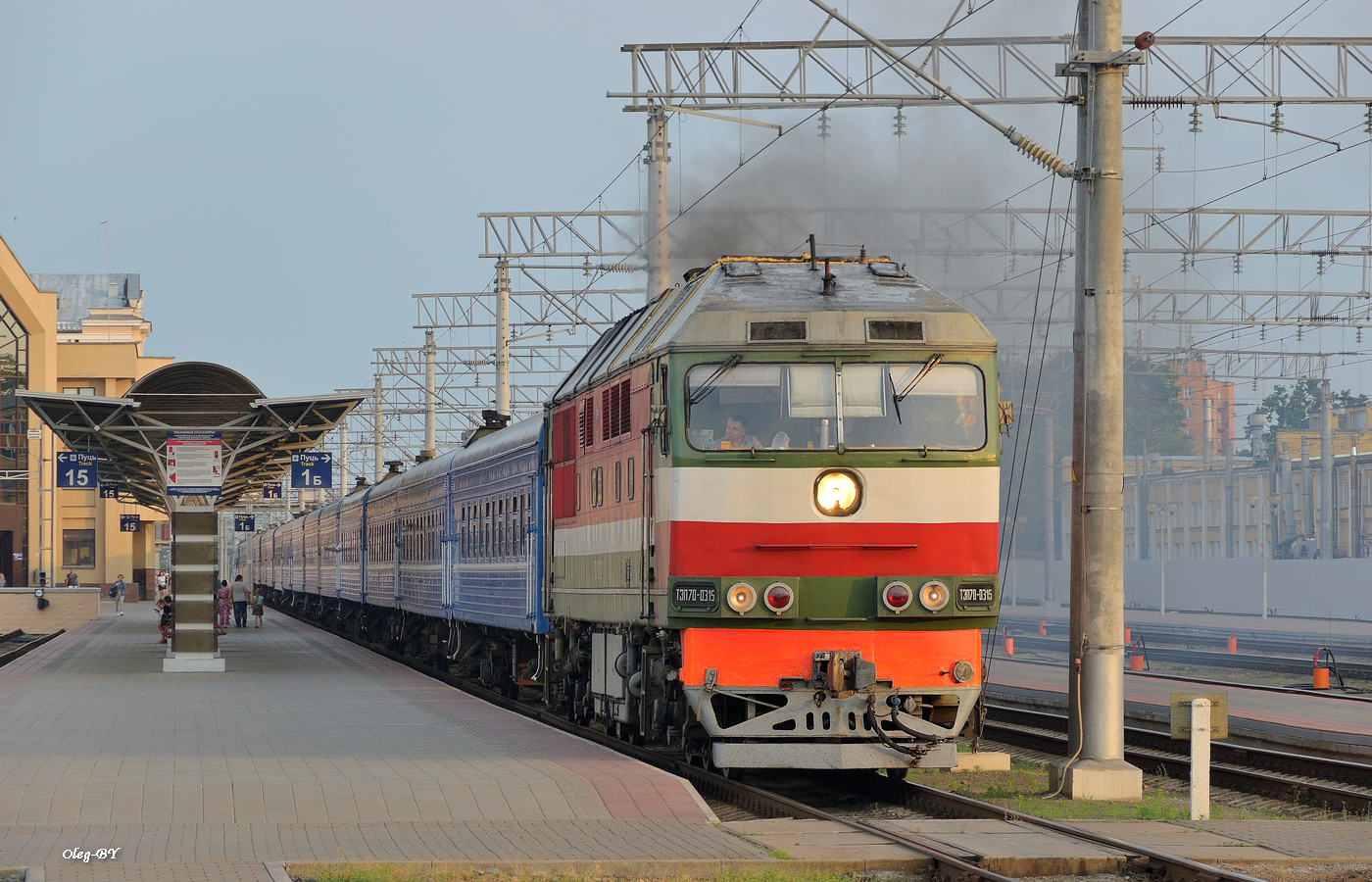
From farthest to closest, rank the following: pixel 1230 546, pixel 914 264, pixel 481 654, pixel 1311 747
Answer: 1. pixel 1230 546
2. pixel 914 264
3. pixel 481 654
4. pixel 1311 747

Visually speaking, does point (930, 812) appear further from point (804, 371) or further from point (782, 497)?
point (804, 371)

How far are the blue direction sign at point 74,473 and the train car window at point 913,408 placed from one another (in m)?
32.6

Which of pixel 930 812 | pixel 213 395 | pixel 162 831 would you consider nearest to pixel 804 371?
pixel 930 812

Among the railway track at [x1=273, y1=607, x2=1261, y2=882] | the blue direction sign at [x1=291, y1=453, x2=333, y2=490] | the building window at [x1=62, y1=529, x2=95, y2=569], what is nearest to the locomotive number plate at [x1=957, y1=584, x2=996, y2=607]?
the railway track at [x1=273, y1=607, x2=1261, y2=882]

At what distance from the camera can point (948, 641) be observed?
12656 millimetres

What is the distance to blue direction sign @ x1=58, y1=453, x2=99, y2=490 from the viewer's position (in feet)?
141

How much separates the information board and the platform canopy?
0.58 feet

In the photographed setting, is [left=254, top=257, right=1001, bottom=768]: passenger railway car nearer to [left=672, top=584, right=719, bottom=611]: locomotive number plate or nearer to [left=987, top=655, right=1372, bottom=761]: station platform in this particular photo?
[left=672, top=584, right=719, bottom=611]: locomotive number plate

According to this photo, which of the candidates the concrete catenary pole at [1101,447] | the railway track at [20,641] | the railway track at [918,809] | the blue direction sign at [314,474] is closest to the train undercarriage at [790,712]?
the railway track at [918,809]

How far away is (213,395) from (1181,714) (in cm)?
1814

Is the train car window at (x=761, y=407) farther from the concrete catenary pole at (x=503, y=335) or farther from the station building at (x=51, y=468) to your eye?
the station building at (x=51, y=468)

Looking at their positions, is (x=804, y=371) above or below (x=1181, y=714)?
above

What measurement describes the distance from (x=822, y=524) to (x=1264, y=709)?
36.6ft

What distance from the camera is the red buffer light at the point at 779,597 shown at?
1241 centimetres
